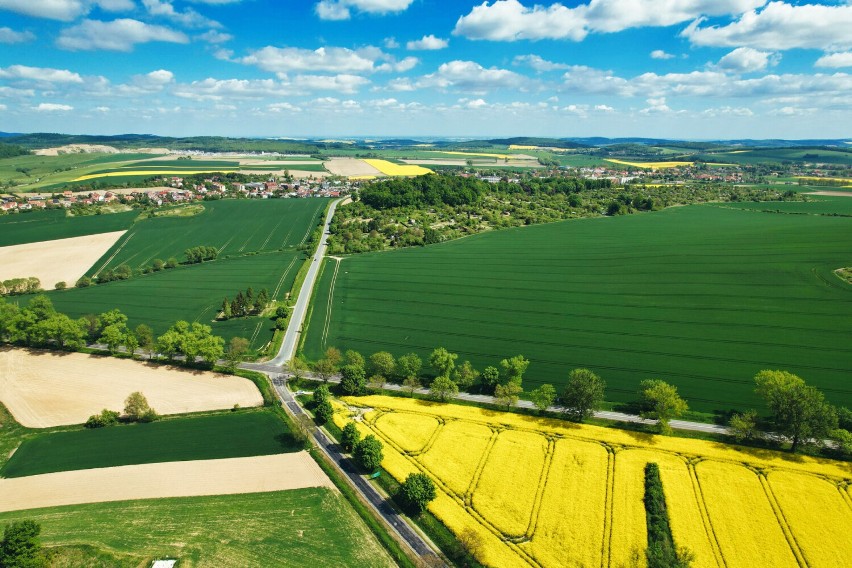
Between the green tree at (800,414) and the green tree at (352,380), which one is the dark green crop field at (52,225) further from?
the green tree at (800,414)

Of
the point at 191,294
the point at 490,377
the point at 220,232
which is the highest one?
the point at 220,232

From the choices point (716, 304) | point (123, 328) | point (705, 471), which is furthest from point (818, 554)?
point (123, 328)

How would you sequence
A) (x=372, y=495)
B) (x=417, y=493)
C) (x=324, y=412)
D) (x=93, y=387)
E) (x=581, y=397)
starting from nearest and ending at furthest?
(x=417, y=493) < (x=372, y=495) < (x=581, y=397) < (x=324, y=412) < (x=93, y=387)

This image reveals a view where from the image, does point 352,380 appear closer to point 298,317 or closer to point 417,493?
point 417,493

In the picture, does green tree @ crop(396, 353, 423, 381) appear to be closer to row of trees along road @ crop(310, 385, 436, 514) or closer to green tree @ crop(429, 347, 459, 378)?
green tree @ crop(429, 347, 459, 378)

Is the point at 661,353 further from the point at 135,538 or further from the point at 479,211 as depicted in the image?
the point at 479,211

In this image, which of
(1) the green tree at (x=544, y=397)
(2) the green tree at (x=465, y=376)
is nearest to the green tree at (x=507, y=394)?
(1) the green tree at (x=544, y=397)

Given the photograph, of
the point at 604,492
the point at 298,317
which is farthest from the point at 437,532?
the point at 298,317
